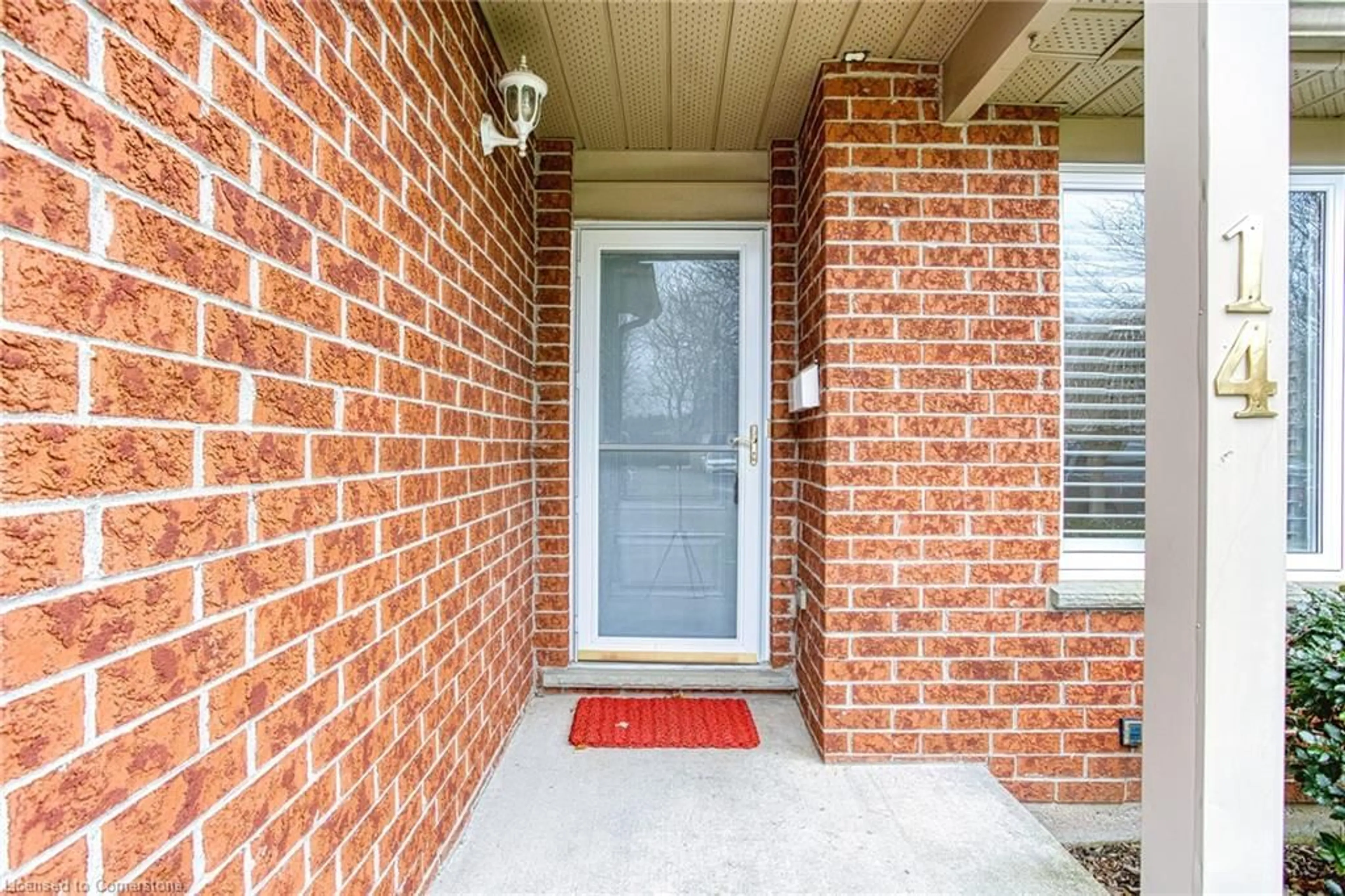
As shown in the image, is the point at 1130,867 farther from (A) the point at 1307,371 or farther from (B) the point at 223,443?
(B) the point at 223,443

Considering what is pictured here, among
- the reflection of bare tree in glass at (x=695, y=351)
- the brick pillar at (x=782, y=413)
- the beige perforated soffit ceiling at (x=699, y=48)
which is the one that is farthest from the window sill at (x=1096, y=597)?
the beige perforated soffit ceiling at (x=699, y=48)

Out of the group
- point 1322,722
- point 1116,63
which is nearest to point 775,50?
point 1116,63

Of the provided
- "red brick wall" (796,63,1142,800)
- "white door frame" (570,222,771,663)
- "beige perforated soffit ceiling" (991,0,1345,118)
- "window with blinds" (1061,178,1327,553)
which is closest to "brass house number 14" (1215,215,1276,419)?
"beige perforated soffit ceiling" (991,0,1345,118)

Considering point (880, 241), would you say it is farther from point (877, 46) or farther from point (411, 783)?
point (411, 783)

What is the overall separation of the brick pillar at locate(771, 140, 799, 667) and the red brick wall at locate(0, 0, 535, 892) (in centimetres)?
164

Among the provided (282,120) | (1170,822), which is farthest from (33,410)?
(1170,822)

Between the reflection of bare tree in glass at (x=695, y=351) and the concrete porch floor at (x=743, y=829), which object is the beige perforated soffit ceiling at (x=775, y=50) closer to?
the reflection of bare tree in glass at (x=695, y=351)

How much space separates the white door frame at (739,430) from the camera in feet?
9.78

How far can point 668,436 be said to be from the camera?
304 cm

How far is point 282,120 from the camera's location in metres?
1.00

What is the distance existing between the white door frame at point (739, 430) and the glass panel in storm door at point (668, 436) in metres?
0.04

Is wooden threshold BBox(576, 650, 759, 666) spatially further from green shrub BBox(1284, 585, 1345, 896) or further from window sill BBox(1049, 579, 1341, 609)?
green shrub BBox(1284, 585, 1345, 896)

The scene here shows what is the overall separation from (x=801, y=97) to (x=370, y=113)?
181 centimetres

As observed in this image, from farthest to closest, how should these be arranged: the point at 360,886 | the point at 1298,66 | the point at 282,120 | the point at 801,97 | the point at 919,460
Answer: the point at 801,97, the point at 919,460, the point at 1298,66, the point at 360,886, the point at 282,120
